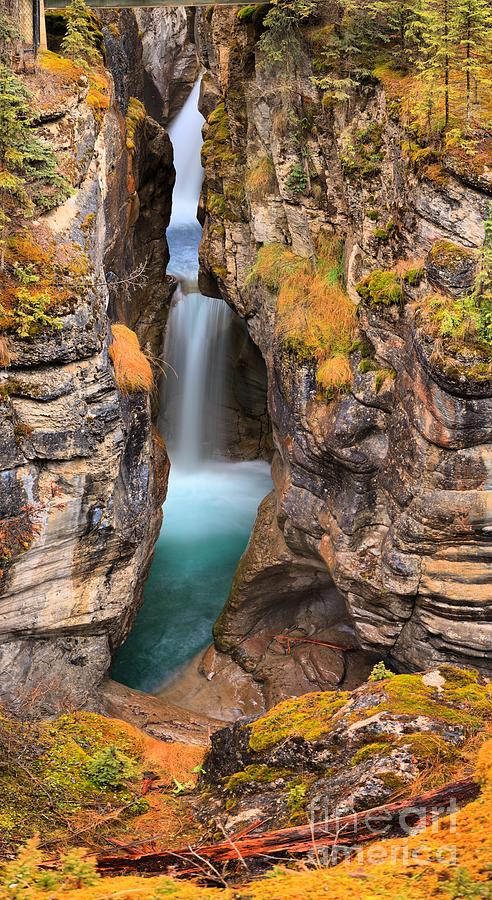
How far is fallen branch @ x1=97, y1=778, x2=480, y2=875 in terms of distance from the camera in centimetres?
590

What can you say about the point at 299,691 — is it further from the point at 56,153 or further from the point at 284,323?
the point at 56,153

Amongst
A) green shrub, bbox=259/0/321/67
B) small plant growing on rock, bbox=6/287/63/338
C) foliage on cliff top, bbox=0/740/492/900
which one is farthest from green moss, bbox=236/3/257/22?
foliage on cliff top, bbox=0/740/492/900

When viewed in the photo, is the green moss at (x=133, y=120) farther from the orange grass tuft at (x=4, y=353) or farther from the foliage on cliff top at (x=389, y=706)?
the foliage on cliff top at (x=389, y=706)

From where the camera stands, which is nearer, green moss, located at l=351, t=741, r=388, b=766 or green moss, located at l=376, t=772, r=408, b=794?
green moss, located at l=376, t=772, r=408, b=794

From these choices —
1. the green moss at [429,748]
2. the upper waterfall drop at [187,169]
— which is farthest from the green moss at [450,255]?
the upper waterfall drop at [187,169]

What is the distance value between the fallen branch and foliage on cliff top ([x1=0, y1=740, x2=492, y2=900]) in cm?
31

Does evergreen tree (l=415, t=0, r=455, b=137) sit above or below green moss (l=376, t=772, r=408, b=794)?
above

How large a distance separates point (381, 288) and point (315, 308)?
2.34 m

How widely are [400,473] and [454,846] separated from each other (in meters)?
8.95

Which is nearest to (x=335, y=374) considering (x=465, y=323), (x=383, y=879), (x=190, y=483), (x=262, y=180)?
(x=465, y=323)

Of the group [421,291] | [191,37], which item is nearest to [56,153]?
[421,291]

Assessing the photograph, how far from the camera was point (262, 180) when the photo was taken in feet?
58.7

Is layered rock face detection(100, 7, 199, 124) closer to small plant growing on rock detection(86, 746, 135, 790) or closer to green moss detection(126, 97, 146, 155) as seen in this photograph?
green moss detection(126, 97, 146, 155)
